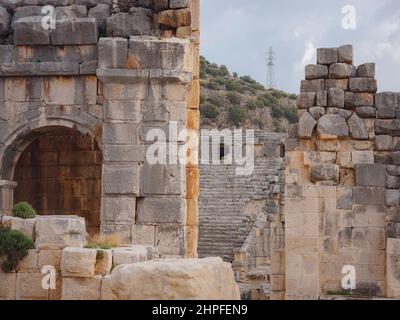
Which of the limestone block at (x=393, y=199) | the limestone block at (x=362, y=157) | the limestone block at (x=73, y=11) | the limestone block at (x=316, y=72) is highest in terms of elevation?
the limestone block at (x=73, y=11)

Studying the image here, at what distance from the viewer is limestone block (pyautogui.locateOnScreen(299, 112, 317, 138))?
12625mm

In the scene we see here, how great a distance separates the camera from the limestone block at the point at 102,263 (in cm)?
738

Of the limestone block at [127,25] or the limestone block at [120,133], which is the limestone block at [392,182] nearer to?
the limestone block at [120,133]

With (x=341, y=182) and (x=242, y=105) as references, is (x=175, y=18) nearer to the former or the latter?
(x=341, y=182)

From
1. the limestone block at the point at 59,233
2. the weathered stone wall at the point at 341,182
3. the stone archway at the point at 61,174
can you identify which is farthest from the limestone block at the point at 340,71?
the limestone block at the point at 59,233

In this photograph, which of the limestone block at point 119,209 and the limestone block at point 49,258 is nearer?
the limestone block at point 49,258

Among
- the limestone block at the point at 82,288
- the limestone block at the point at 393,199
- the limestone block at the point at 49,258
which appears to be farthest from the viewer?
the limestone block at the point at 393,199

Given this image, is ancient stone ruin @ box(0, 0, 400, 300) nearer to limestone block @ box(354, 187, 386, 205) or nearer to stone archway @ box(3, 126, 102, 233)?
limestone block @ box(354, 187, 386, 205)

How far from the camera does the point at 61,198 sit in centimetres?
1597

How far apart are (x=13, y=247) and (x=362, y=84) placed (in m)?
6.95

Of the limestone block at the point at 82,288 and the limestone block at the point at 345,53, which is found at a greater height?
the limestone block at the point at 345,53

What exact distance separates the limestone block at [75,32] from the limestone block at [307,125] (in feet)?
11.6

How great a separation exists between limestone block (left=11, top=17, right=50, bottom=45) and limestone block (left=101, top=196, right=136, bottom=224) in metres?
2.77

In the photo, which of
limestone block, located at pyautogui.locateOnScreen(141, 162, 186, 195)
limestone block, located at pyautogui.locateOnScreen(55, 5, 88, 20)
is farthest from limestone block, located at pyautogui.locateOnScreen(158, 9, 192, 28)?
limestone block, located at pyautogui.locateOnScreen(141, 162, 186, 195)
